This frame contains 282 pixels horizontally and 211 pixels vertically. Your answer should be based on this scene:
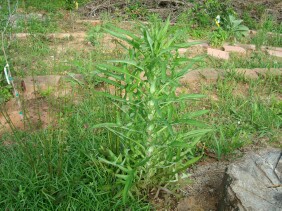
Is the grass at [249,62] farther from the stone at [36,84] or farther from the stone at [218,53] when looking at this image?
the stone at [36,84]

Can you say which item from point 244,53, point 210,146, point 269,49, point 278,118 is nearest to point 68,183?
point 210,146

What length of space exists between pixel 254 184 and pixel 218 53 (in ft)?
11.0

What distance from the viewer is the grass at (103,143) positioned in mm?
2504

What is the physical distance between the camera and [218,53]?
17.9 feet

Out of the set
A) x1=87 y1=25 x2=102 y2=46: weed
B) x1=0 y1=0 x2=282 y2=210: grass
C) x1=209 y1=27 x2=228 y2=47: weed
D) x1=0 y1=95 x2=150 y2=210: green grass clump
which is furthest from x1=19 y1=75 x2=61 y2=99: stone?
x1=209 y1=27 x2=228 y2=47: weed

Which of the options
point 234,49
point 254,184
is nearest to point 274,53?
point 234,49

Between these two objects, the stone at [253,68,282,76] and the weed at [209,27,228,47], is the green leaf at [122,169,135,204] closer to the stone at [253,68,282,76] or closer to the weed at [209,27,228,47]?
the stone at [253,68,282,76]

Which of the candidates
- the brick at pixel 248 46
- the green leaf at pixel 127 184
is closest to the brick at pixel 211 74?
the brick at pixel 248 46

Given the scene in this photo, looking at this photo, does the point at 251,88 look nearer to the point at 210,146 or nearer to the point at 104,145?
the point at 210,146

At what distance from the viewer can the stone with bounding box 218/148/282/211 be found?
86.7 inches

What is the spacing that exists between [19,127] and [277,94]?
265 centimetres

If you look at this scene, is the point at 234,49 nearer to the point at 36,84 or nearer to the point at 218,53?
the point at 218,53

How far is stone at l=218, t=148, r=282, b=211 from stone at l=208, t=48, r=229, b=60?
2.93 metres

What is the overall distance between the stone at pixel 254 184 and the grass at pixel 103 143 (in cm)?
31
